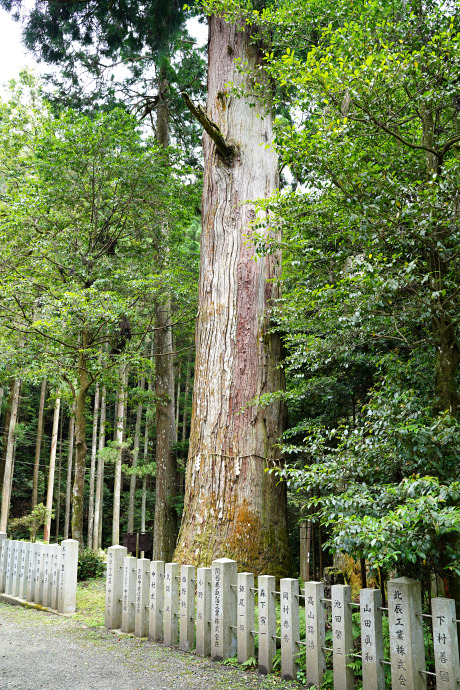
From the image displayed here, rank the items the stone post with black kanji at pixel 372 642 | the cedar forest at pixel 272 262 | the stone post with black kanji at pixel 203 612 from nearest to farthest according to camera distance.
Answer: the stone post with black kanji at pixel 372 642 < the cedar forest at pixel 272 262 < the stone post with black kanji at pixel 203 612

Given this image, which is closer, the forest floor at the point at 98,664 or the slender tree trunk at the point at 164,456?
the forest floor at the point at 98,664

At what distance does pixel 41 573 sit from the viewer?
6.89 meters

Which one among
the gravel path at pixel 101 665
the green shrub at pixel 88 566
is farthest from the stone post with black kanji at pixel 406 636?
the green shrub at pixel 88 566

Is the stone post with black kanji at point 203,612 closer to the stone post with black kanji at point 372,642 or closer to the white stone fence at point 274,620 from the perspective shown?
the white stone fence at point 274,620

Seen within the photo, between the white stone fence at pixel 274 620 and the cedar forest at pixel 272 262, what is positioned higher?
the cedar forest at pixel 272 262

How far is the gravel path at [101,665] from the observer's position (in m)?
3.79

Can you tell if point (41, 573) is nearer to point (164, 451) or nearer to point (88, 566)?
point (88, 566)

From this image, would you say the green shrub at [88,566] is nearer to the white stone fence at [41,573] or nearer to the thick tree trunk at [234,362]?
the white stone fence at [41,573]

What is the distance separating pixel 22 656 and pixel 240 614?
1985 millimetres

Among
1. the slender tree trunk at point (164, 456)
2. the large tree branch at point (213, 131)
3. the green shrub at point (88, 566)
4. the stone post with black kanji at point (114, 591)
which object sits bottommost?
the green shrub at point (88, 566)

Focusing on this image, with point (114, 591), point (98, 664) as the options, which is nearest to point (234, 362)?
point (114, 591)

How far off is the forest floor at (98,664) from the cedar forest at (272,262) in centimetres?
121

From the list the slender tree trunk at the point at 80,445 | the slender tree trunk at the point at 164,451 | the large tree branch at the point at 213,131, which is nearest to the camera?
the large tree branch at the point at 213,131

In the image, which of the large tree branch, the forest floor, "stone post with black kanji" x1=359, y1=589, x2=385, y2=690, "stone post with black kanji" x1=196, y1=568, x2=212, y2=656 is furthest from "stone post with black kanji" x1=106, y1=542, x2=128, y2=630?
the large tree branch
